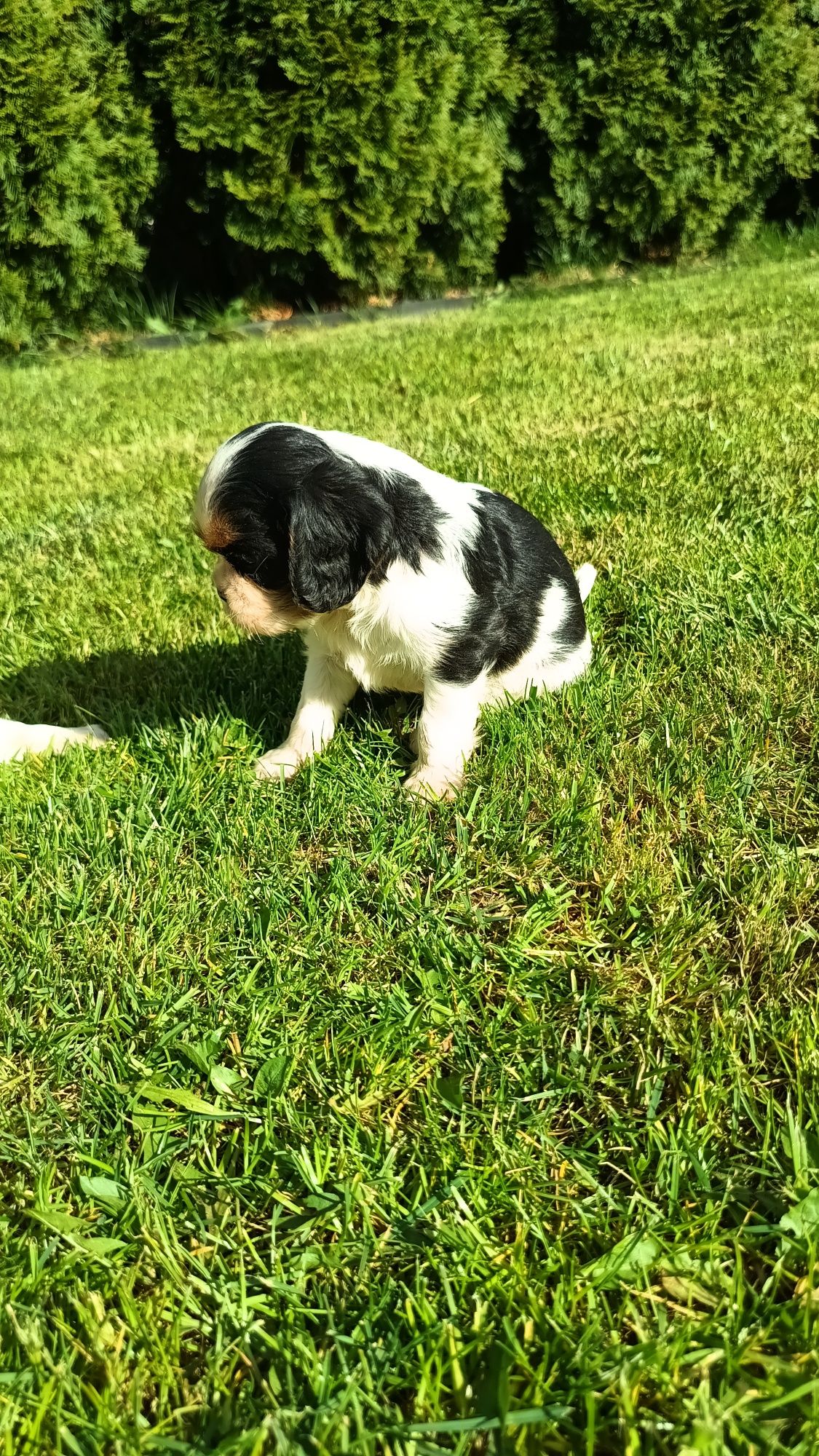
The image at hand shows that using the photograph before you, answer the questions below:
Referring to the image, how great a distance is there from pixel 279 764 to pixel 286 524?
0.74 meters

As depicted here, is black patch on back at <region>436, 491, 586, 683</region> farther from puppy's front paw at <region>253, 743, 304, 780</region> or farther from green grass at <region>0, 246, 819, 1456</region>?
puppy's front paw at <region>253, 743, 304, 780</region>

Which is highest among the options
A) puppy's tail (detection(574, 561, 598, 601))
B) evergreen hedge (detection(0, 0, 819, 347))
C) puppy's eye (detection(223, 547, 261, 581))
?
evergreen hedge (detection(0, 0, 819, 347))

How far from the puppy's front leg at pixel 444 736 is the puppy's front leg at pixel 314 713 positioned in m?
0.33

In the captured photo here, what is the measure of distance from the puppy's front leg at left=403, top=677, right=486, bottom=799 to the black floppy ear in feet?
1.21

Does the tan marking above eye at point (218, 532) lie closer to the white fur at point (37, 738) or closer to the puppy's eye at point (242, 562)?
the puppy's eye at point (242, 562)

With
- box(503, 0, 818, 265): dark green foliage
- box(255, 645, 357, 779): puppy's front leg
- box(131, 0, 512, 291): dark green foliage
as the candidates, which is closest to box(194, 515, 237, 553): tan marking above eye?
box(255, 645, 357, 779): puppy's front leg

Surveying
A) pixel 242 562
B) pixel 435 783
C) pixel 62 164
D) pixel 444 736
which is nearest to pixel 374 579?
pixel 242 562

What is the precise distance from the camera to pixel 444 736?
2588 mm

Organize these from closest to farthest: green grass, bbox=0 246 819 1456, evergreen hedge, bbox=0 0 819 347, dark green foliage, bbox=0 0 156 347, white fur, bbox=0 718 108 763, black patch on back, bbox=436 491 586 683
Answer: green grass, bbox=0 246 819 1456
black patch on back, bbox=436 491 586 683
white fur, bbox=0 718 108 763
dark green foliage, bbox=0 0 156 347
evergreen hedge, bbox=0 0 819 347

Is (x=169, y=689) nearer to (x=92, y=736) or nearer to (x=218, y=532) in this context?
(x=92, y=736)

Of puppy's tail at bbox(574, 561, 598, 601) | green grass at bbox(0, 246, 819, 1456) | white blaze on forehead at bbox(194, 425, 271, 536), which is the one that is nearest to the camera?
green grass at bbox(0, 246, 819, 1456)

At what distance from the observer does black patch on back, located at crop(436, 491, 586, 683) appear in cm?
255

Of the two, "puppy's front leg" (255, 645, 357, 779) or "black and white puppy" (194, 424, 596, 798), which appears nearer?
"black and white puppy" (194, 424, 596, 798)

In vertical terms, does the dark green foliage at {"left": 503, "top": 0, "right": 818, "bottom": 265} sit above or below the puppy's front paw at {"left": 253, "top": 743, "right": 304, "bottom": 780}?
above
